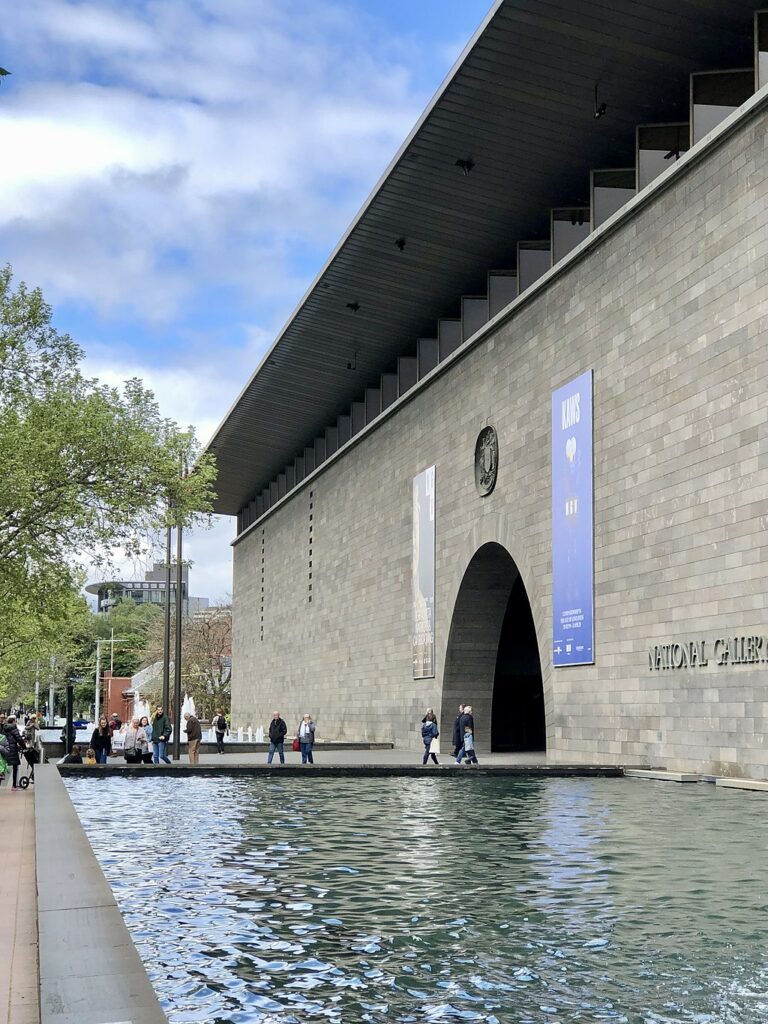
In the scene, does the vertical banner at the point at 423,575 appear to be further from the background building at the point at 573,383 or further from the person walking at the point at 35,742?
the person walking at the point at 35,742

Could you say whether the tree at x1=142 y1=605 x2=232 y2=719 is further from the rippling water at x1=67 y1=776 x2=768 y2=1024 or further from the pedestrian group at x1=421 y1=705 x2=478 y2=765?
the rippling water at x1=67 y1=776 x2=768 y2=1024

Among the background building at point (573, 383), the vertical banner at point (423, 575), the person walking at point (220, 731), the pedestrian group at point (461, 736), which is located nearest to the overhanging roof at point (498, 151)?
the background building at point (573, 383)

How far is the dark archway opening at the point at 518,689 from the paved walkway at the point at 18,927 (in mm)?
23389

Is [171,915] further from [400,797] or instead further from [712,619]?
[712,619]

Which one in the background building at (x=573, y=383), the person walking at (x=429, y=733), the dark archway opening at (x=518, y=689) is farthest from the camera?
the dark archway opening at (x=518, y=689)

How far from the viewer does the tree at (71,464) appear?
21766mm

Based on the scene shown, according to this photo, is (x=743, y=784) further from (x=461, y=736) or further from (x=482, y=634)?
(x=482, y=634)

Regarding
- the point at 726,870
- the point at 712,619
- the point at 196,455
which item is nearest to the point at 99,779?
the point at 196,455

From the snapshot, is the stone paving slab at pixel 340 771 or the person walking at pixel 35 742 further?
the person walking at pixel 35 742

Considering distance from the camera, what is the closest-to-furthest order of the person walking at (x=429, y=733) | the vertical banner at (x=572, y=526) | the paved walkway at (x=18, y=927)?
the paved walkway at (x=18, y=927), the vertical banner at (x=572, y=526), the person walking at (x=429, y=733)

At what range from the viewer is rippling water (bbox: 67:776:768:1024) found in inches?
238

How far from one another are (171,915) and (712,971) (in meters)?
3.46

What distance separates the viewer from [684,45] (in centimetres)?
2253

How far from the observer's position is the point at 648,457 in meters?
23.5
